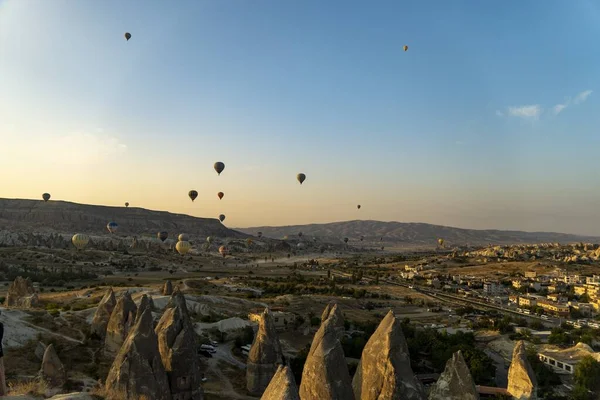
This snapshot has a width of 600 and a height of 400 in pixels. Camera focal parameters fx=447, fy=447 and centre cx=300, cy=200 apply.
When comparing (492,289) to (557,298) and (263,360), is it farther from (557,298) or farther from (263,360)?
(263,360)

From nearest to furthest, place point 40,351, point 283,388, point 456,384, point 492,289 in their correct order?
point 283,388 < point 456,384 < point 40,351 < point 492,289

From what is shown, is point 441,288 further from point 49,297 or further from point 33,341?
point 33,341

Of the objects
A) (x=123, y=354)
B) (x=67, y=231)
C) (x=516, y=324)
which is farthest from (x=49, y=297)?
(x=67, y=231)

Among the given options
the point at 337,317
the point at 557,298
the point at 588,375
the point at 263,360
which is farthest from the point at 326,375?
the point at 557,298

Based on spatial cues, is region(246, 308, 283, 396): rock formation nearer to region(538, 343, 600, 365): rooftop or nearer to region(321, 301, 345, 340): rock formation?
region(321, 301, 345, 340): rock formation

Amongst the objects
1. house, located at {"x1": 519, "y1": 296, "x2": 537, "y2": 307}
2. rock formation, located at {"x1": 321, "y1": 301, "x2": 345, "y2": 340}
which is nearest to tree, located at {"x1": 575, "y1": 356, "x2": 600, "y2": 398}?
rock formation, located at {"x1": 321, "y1": 301, "x2": 345, "y2": 340}

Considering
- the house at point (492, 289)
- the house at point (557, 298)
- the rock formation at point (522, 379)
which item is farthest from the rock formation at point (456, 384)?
the house at point (492, 289)

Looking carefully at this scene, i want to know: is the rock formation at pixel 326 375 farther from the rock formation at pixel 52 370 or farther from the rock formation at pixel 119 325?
the rock formation at pixel 119 325
